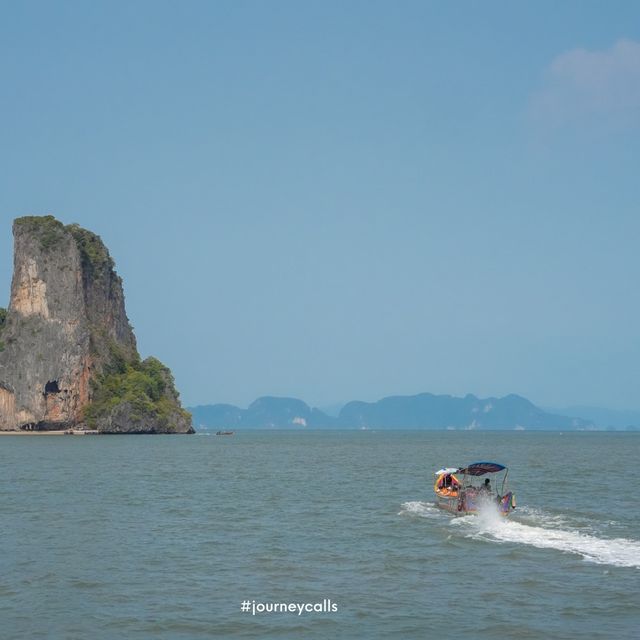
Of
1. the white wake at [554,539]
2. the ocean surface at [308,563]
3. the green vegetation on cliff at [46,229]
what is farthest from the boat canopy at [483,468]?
the green vegetation on cliff at [46,229]

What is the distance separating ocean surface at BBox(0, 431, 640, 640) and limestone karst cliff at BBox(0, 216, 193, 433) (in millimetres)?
104775

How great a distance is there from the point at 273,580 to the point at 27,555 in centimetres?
927

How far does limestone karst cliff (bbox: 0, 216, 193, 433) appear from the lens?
513 ft

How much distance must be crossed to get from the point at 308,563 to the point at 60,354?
5390 inches

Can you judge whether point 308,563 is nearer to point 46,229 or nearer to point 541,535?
point 541,535

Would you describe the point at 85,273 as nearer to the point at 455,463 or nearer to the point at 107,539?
the point at 455,463

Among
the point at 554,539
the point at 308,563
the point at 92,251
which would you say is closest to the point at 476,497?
the point at 554,539

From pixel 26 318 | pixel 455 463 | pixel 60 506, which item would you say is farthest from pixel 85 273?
pixel 60 506

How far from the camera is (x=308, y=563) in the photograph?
28.3m

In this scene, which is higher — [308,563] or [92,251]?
[92,251]

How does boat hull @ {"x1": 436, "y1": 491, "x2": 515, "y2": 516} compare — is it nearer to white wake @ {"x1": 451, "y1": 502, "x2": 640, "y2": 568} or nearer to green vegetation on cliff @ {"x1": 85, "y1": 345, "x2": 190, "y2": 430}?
white wake @ {"x1": 451, "y1": 502, "x2": 640, "y2": 568}

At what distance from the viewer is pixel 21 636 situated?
2016 centimetres

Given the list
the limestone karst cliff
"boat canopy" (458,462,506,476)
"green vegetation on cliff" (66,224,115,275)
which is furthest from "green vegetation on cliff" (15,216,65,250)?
"boat canopy" (458,462,506,476)

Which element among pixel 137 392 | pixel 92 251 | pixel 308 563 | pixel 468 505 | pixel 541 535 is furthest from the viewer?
pixel 92 251
